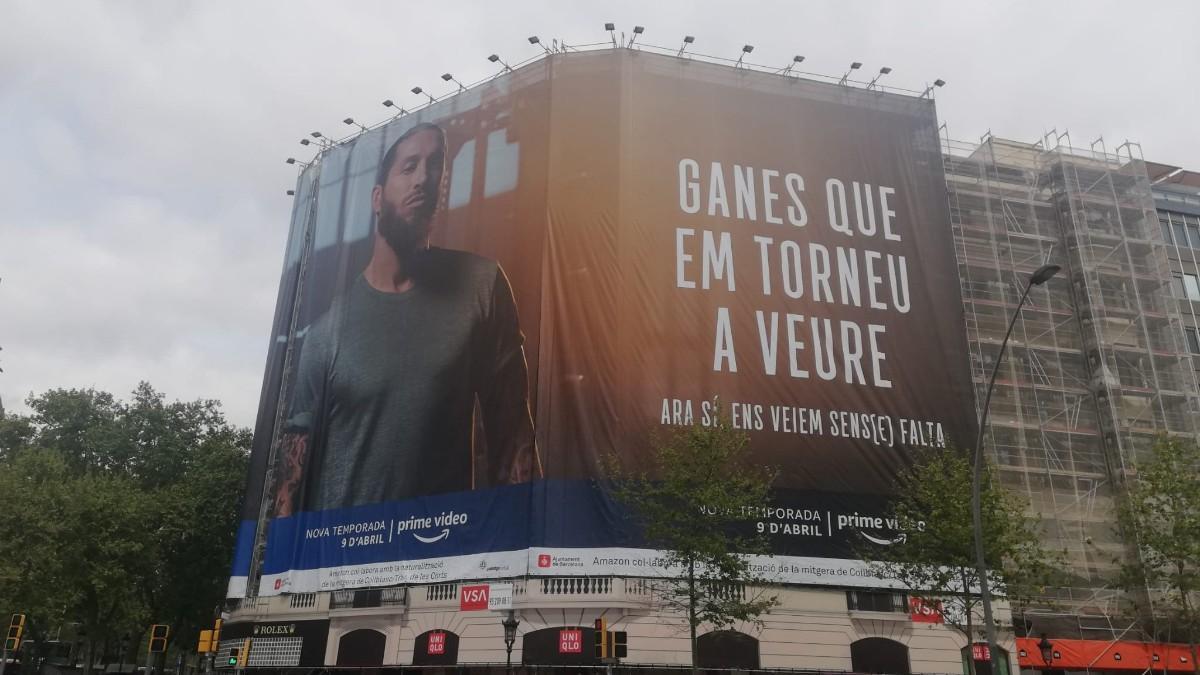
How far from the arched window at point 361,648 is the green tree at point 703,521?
10027mm

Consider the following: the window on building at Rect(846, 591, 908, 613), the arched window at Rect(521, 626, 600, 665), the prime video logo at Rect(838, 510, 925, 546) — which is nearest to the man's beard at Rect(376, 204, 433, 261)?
the arched window at Rect(521, 626, 600, 665)

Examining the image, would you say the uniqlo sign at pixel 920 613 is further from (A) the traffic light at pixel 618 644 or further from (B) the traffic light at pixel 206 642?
(B) the traffic light at pixel 206 642

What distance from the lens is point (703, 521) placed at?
85.1ft

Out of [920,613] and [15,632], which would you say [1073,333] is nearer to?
[920,613]

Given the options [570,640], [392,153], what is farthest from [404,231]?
[570,640]

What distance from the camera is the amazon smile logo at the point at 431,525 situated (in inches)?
1254

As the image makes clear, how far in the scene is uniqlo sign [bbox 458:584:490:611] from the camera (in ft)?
98.4

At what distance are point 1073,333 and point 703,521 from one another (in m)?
21.0

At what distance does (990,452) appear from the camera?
34.5m

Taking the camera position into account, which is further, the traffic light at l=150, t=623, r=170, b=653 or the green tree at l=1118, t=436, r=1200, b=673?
the green tree at l=1118, t=436, r=1200, b=673

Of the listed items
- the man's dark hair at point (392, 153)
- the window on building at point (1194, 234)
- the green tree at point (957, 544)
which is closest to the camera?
the green tree at point (957, 544)

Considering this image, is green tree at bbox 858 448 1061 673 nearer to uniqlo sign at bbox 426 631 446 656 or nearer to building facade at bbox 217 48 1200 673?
building facade at bbox 217 48 1200 673

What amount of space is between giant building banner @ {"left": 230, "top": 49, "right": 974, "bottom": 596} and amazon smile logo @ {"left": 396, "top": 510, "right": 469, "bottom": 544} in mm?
107

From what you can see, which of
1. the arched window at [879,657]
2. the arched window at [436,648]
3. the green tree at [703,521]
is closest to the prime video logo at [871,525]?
the arched window at [879,657]
